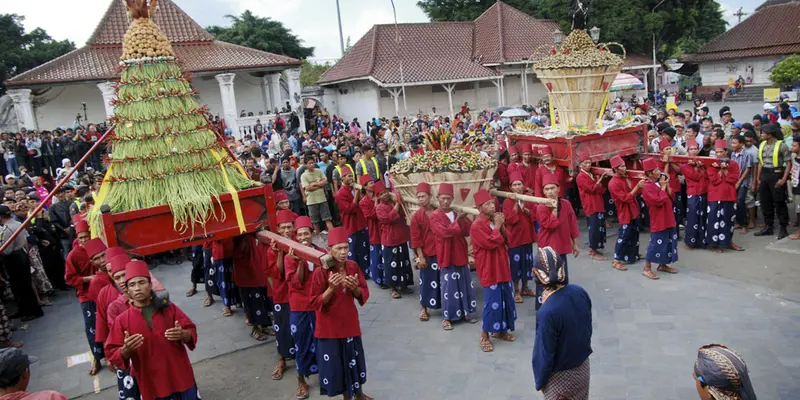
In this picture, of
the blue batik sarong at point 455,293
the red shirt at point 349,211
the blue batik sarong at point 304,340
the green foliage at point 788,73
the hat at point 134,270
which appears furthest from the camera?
the green foliage at point 788,73

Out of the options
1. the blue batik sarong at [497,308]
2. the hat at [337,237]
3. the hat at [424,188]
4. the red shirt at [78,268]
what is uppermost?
the hat at [424,188]

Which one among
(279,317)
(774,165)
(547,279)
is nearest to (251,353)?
(279,317)

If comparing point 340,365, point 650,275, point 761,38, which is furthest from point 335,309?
point 761,38

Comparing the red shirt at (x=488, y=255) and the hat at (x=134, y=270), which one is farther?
the red shirt at (x=488, y=255)

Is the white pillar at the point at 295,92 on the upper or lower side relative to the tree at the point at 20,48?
lower

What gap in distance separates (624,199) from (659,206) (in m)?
0.51

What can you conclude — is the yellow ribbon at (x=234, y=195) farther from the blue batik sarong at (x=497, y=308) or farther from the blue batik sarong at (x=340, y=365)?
the blue batik sarong at (x=497, y=308)

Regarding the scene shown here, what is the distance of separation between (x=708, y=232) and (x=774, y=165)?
162 cm

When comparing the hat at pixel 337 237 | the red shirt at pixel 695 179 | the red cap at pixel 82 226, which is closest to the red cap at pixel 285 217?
the hat at pixel 337 237

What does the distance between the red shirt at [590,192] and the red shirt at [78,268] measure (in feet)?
23.2

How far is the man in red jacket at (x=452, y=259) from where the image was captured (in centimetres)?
717

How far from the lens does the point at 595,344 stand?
6605mm

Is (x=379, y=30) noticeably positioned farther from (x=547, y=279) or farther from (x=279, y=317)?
(x=547, y=279)

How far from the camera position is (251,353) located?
7.40m
